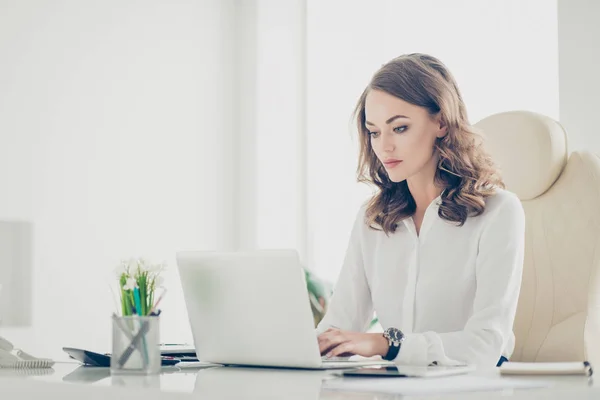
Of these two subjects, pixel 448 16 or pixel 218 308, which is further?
pixel 448 16

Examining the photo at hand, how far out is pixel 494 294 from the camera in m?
1.74

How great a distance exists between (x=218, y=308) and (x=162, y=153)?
8.85ft

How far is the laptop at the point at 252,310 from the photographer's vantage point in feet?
4.05

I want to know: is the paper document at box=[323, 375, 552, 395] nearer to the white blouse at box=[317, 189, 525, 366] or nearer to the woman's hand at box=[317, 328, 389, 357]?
the woman's hand at box=[317, 328, 389, 357]

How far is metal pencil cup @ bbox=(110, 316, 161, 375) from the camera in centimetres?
123

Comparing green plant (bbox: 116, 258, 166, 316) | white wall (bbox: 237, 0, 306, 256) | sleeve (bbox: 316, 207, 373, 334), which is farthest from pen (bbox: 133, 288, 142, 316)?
white wall (bbox: 237, 0, 306, 256)

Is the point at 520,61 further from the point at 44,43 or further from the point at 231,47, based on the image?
the point at 44,43

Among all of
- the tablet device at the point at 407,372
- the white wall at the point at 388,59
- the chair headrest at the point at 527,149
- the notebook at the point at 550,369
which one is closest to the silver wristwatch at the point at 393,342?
the tablet device at the point at 407,372

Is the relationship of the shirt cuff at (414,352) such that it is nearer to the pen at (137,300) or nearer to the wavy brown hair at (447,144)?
the pen at (137,300)

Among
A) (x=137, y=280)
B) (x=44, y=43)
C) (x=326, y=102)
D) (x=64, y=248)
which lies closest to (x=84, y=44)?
(x=44, y=43)

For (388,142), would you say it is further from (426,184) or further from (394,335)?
(394,335)

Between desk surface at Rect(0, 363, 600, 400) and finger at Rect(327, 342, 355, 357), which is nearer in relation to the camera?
desk surface at Rect(0, 363, 600, 400)

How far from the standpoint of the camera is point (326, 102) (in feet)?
14.1

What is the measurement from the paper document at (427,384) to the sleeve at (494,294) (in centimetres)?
42
